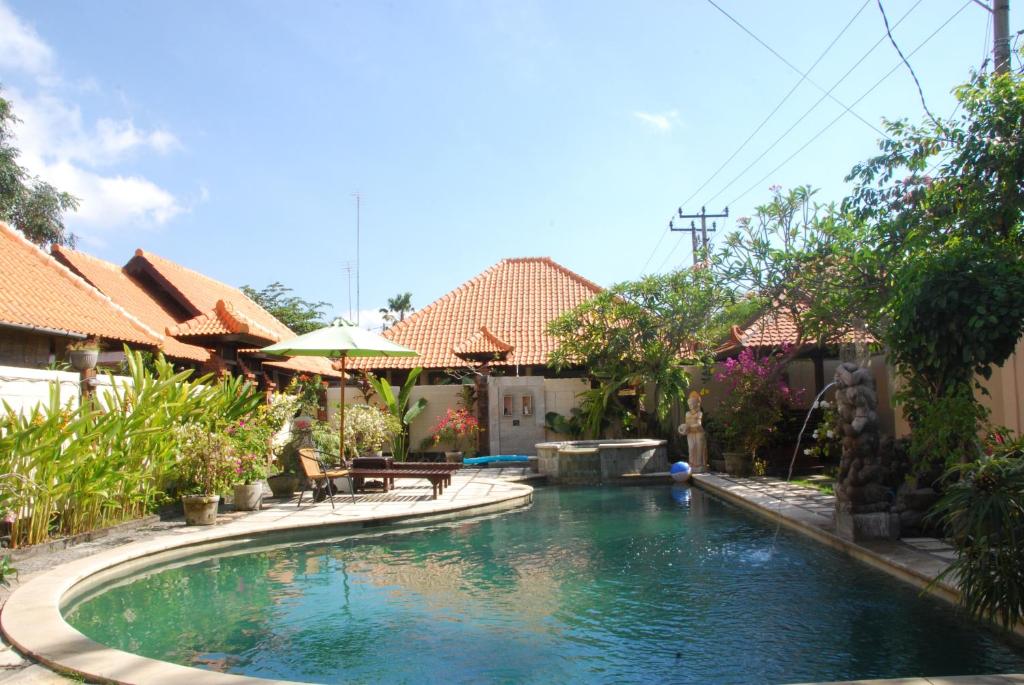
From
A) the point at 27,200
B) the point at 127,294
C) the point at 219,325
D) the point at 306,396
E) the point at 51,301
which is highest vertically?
the point at 27,200

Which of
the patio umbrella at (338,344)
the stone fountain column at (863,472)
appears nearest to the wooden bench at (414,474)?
the patio umbrella at (338,344)

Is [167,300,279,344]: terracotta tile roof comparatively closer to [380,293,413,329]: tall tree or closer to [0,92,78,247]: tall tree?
[0,92,78,247]: tall tree

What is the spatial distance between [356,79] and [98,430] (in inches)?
264

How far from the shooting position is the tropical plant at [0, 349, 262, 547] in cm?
711

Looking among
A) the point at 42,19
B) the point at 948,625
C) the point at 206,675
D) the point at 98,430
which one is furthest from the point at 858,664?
the point at 42,19

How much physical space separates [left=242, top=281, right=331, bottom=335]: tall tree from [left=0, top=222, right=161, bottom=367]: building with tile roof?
2681cm

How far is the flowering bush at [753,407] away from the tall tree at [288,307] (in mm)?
32070

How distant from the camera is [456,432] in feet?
64.2

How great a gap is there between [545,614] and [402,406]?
529 inches

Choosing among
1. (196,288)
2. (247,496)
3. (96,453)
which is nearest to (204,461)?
(247,496)

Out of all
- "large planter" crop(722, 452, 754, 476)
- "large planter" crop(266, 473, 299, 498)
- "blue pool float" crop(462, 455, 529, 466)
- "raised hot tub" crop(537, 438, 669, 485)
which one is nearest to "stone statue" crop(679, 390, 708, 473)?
"raised hot tub" crop(537, 438, 669, 485)

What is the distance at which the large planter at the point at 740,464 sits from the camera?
14.4m

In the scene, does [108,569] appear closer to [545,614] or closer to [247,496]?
[247,496]

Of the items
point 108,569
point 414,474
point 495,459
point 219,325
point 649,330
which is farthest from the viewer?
point 495,459
